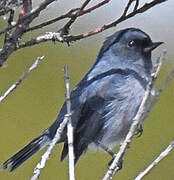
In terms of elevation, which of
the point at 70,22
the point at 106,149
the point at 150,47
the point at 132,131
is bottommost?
the point at 106,149

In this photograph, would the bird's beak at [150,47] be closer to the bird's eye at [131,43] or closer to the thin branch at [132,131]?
the bird's eye at [131,43]

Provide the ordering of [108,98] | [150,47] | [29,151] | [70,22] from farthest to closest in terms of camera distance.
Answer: [150,47] → [108,98] → [29,151] → [70,22]

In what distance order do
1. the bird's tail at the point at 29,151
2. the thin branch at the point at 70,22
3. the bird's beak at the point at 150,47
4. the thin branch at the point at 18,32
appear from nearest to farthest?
the thin branch at the point at 18,32 → the thin branch at the point at 70,22 → the bird's tail at the point at 29,151 → the bird's beak at the point at 150,47

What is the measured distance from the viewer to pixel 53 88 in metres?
7.13

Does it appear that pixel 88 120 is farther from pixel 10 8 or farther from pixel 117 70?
pixel 10 8

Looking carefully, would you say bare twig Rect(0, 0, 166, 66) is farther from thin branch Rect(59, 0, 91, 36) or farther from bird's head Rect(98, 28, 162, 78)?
bird's head Rect(98, 28, 162, 78)

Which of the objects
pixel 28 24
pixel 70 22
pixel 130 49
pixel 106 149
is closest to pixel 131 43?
pixel 130 49

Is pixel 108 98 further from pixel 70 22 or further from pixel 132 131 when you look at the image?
pixel 132 131

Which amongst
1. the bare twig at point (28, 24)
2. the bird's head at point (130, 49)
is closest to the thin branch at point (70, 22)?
the bare twig at point (28, 24)

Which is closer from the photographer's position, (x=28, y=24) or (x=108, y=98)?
(x=28, y=24)

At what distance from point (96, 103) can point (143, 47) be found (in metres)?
0.44

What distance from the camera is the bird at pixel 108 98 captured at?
407 cm

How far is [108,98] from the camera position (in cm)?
427

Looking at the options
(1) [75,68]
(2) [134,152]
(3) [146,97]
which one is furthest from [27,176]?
(3) [146,97]
